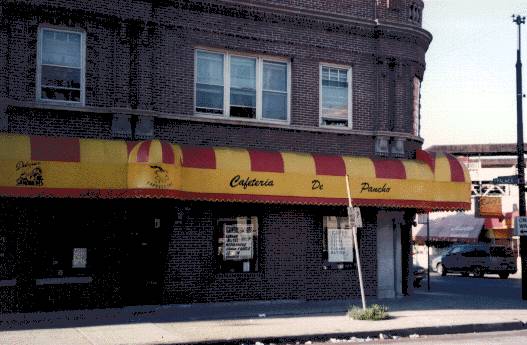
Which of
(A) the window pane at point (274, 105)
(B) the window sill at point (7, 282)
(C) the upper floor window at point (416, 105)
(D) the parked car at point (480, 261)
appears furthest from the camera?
(D) the parked car at point (480, 261)

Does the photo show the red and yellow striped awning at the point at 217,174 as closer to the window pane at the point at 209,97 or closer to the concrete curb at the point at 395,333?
the window pane at the point at 209,97

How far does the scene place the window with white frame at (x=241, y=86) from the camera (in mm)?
17391

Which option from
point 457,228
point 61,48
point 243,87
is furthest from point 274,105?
point 457,228

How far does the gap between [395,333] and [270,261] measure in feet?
16.0

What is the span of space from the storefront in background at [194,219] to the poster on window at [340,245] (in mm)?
31

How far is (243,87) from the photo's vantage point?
17.9m

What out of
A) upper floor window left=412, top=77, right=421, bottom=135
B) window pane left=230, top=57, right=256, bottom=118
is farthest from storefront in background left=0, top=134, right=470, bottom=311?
upper floor window left=412, top=77, right=421, bottom=135

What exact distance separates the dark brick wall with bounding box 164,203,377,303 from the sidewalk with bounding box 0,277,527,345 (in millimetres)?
363

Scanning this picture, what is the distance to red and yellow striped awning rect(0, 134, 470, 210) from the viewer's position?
14312 millimetres

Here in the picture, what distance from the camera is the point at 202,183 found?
619 inches

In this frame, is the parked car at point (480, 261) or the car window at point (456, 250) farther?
the car window at point (456, 250)

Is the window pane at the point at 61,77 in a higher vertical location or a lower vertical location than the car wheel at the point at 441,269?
higher

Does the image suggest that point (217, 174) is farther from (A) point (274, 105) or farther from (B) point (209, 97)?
(A) point (274, 105)

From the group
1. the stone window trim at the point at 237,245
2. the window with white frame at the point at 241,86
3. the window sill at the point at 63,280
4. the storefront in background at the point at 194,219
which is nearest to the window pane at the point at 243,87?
the window with white frame at the point at 241,86
